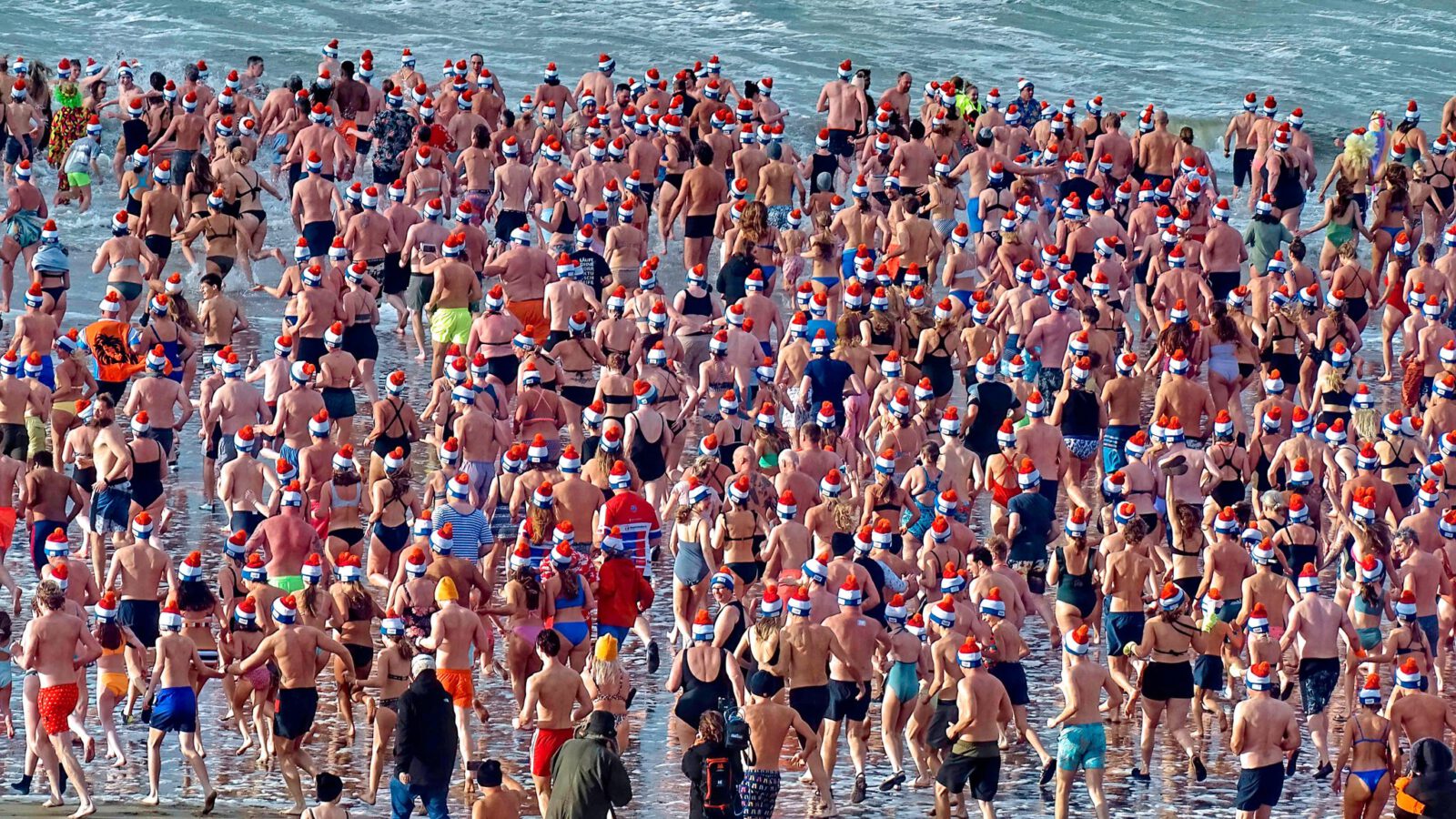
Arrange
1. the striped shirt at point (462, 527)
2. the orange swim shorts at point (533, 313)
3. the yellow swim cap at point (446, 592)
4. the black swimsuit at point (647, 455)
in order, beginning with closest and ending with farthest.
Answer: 1. the yellow swim cap at point (446, 592)
2. the striped shirt at point (462, 527)
3. the black swimsuit at point (647, 455)
4. the orange swim shorts at point (533, 313)

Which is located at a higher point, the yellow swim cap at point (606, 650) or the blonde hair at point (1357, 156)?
the blonde hair at point (1357, 156)

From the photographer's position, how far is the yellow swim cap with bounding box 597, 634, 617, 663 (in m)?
13.5

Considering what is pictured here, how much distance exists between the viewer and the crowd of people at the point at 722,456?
13469 mm

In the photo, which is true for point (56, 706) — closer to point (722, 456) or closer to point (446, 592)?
point (446, 592)

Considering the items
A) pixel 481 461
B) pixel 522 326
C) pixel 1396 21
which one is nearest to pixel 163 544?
pixel 481 461

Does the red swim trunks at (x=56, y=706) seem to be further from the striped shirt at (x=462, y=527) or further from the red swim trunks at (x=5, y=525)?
the red swim trunks at (x=5, y=525)

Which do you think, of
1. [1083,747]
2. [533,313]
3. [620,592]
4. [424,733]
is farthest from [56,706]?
[533,313]

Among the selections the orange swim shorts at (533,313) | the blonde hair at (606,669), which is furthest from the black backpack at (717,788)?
the orange swim shorts at (533,313)

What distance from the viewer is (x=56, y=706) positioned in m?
13.1

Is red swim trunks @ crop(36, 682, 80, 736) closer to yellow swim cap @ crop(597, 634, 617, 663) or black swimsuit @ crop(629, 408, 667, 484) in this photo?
yellow swim cap @ crop(597, 634, 617, 663)

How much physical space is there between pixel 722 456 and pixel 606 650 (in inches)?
148

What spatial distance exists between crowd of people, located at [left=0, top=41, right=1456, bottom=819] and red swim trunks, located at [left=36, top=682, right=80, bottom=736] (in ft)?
0.09

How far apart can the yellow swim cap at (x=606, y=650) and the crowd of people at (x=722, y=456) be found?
0.8 inches

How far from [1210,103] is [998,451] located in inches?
766
